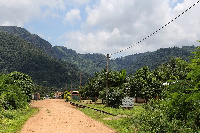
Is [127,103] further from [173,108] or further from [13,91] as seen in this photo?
[173,108]

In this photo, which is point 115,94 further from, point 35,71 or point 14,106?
point 35,71

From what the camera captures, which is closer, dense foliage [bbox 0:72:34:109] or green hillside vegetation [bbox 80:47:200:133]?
green hillside vegetation [bbox 80:47:200:133]

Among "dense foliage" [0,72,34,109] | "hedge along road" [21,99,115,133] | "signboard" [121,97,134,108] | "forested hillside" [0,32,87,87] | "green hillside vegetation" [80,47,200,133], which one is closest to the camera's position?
"green hillside vegetation" [80,47,200,133]

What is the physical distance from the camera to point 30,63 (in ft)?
589

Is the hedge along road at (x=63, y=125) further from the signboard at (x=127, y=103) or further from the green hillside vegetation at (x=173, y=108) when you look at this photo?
the signboard at (x=127, y=103)

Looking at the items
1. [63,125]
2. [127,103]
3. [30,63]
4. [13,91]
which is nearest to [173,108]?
[63,125]

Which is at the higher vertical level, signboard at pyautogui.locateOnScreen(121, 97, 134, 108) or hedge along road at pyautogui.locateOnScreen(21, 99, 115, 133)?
signboard at pyautogui.locateOnScreen(121, 97, 134, 108)

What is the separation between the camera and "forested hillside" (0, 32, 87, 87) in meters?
168

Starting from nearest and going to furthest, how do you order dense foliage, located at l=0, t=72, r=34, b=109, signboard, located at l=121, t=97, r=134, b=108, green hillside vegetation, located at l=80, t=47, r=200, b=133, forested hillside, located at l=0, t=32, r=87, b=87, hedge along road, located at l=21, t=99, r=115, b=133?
1. green hillside vegetation, located at l=80, t=47, r=200, b=133
2. hedge along road, located at l=21, t=99, r=115, b=133
3. dense foliage, located at l=0, t=72, r=34, b=109
4. signboard, located at l=121, t=97, r=134, b=108
5. forested hillside, located at l=0, t=32, r=87, b=87

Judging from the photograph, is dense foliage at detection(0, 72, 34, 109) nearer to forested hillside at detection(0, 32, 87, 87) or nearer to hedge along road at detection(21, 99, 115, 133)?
hedge along road at detection(21, 99, 115, 133)

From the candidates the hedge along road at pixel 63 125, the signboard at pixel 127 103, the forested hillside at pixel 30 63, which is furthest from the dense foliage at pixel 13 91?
the forested hillside at pixel 30 63

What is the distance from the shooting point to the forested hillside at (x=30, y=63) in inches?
6598

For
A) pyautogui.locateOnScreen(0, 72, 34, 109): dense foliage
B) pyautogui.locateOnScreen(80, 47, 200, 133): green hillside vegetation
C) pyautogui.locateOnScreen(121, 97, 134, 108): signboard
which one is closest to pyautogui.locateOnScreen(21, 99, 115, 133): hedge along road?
pyautogui.locateOnScreen(80, 47, 200, 133): green hillside vegetation

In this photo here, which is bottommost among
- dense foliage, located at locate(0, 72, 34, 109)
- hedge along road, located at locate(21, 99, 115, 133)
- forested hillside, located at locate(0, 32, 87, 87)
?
hedge along road, located at locate(21, 99, 115, 133)
